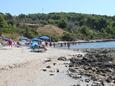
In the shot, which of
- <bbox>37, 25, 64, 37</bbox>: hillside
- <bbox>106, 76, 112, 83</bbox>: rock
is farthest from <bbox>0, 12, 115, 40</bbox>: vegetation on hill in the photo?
<bbox>106, 76, 112, 83</bbox>: rock

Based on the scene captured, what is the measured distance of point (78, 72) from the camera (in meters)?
30.4

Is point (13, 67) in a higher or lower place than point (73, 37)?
higher

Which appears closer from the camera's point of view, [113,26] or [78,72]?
[78,72]

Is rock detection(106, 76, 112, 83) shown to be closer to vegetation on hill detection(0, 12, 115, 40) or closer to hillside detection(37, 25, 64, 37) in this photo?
vegetation on hill detection(0, 12, 115, 40)

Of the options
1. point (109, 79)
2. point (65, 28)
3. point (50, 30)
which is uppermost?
point (109, 79)

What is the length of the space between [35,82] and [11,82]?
174 cm

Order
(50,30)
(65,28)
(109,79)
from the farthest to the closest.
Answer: (65,28) → (50,30) → (109,79)

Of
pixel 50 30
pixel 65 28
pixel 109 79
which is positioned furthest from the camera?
pixel 65 28

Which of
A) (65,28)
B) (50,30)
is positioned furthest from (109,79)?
(65,28)

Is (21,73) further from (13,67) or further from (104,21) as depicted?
(104,21)

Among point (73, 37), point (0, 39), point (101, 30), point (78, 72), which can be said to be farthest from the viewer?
point (101, 30)

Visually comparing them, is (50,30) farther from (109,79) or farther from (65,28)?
(109,79)

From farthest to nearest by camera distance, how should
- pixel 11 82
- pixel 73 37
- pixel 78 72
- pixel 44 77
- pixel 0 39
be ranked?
1. pixel 73 37
2. pixel 0 39
3. pixel 78 72
4. pixel 44 77
5. pixel 11 82

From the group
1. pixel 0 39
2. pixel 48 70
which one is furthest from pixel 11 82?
pixel 0 39
